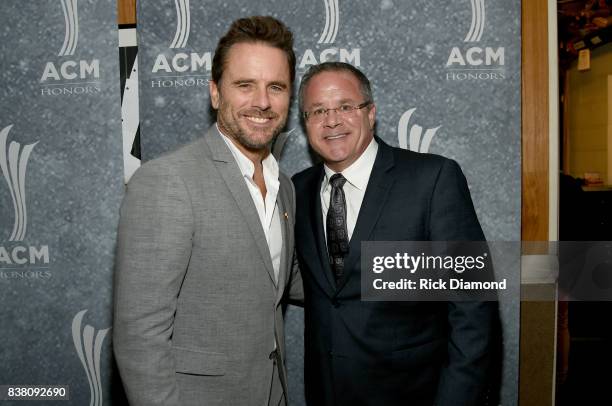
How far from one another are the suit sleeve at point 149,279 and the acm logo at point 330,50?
1056 millimetres

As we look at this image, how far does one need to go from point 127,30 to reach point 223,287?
153 cm

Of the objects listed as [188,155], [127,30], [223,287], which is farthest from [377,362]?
[127,30]

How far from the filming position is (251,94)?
1550mm

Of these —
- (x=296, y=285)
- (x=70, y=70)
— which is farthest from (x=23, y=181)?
(x=296, y=285)

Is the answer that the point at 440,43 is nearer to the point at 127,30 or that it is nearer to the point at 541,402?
the point at 127,30

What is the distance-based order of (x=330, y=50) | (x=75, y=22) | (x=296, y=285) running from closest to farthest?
1. (x=296, y=285)
2. (x=330, y=50)
3. (x=75, y=22)

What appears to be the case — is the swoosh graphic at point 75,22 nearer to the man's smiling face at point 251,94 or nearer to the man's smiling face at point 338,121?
the man's smiling face at point 251,94

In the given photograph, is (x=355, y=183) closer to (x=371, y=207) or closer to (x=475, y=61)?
(x=371, y=207)

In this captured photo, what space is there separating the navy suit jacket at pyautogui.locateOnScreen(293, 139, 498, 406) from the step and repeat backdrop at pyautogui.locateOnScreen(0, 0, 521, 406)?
52cm

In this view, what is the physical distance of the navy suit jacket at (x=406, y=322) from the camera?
59.7 inches

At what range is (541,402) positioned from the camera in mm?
2084

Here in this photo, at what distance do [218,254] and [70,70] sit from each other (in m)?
1.52

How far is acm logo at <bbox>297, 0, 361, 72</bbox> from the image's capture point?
2.04 metres

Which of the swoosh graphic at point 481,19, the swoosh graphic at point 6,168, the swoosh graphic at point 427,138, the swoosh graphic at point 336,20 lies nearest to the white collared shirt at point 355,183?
the swoosh graphic at point 427,138
